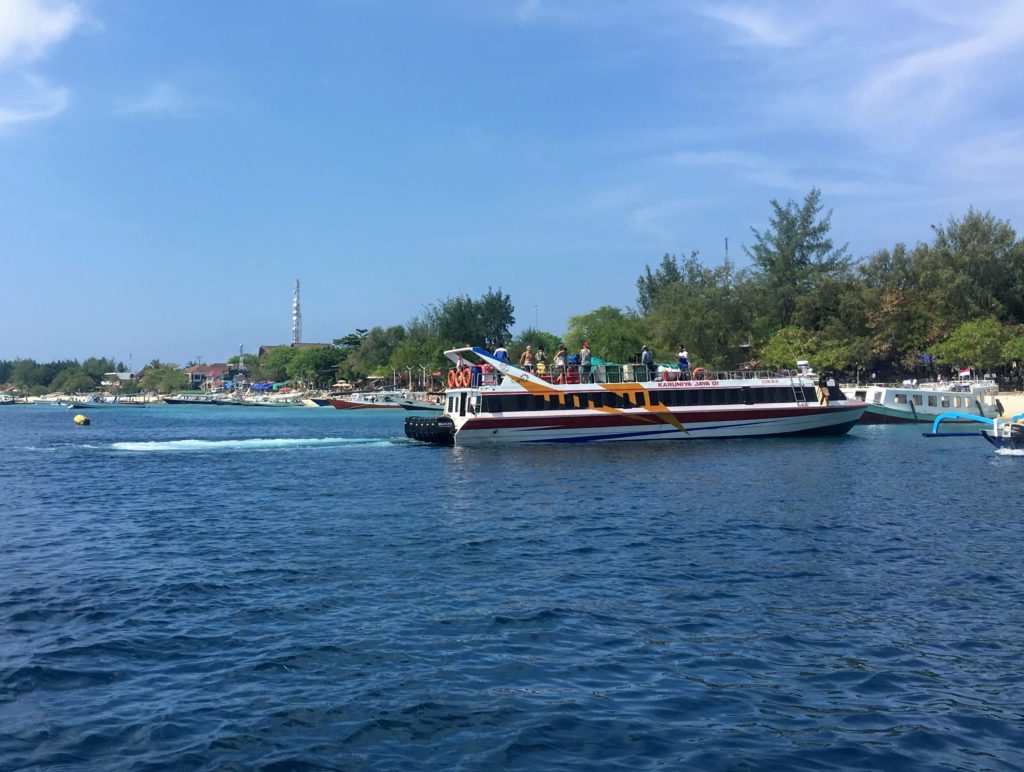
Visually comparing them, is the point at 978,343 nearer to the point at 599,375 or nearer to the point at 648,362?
the point at 648,362

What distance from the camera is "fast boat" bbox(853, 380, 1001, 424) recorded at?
201 ft

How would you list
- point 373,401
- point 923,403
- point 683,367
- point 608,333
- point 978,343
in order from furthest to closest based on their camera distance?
point 373,401, point 608,333, point 978,343, point 923,403, point 683,367

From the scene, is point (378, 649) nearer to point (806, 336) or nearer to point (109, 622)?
point (109, 622)

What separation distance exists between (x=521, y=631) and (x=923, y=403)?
56277 mm

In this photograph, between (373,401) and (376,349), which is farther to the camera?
(376,349)

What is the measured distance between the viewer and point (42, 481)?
35.4 m

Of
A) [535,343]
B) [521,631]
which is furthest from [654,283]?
[521,631]

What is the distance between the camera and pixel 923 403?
203 feet

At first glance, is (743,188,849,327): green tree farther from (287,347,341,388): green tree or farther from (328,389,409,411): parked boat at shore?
(287,347,341,388): green tree

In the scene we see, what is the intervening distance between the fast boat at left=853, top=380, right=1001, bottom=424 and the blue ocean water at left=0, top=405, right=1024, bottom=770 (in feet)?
118

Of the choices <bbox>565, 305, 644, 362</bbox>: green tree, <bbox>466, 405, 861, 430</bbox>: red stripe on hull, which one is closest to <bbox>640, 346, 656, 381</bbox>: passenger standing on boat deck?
<bbox>466, 405, 861, 430</bbox>: red stripe on hull

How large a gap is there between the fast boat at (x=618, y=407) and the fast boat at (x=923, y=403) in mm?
14948

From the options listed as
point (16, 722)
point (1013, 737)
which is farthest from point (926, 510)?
point (16, 722)

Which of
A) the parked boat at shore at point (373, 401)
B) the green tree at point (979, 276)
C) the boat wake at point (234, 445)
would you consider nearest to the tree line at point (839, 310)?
the green tree at point (979, 276)
